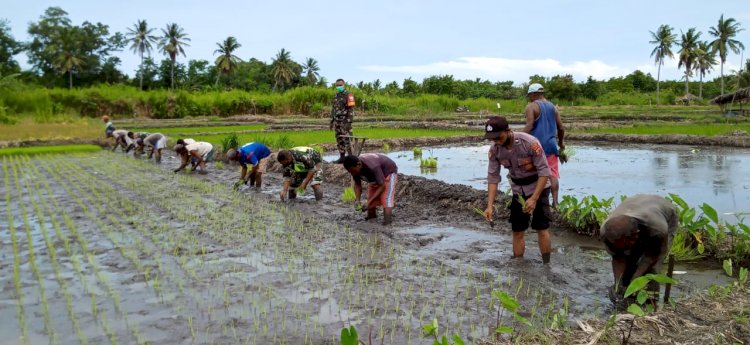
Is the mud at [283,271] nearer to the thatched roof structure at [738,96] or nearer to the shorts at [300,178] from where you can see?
the shorts at [300,178]

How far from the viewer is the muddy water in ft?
24.7

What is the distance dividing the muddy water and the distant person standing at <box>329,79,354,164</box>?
127 cm

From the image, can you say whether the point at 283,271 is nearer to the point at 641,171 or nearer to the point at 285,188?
the point at 285,188

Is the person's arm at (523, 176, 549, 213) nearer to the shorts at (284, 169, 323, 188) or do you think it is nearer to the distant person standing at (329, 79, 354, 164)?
the shorts at (284, 169, 323, 188)

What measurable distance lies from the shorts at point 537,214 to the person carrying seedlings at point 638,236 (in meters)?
0.87

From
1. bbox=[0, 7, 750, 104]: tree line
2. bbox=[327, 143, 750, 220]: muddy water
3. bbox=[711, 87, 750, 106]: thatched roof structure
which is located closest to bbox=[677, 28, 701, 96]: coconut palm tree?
bbox=[0, 7, 750, 104]: tree line

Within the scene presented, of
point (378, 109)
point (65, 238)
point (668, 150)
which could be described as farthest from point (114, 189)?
point (378, 109)

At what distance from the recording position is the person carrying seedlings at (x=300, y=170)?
24.4ft

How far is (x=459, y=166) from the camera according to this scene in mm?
11266

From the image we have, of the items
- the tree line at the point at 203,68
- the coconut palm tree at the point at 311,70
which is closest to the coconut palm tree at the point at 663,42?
the tree line at the point at 203,68

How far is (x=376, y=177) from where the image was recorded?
5809mm

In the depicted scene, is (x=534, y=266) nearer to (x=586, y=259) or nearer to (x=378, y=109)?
(x=586, y=259)

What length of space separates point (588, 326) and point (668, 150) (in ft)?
41.3

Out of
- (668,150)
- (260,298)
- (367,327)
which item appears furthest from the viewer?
(668,150)
